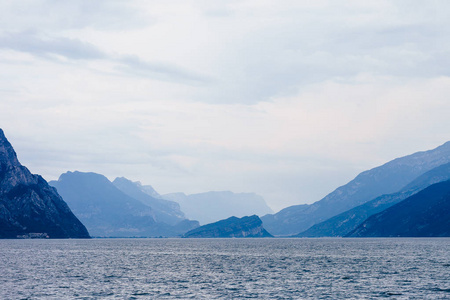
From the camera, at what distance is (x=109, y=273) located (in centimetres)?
12925

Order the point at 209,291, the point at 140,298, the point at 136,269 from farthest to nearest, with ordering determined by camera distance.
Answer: the point at 136,269, the point at 209,291, the point at 140,298

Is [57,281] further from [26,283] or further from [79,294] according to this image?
[79,294]

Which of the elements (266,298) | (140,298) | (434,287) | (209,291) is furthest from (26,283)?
(434,287)

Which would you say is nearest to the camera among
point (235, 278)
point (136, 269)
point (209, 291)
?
point (209, 291)

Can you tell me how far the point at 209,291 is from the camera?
3809 inches

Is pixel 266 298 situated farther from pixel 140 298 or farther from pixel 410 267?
pixel 410 267

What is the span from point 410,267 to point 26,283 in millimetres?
102523

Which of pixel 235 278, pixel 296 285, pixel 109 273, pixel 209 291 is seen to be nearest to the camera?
pixel 209 291

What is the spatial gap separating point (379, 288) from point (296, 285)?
54.3ft

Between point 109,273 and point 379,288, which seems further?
point 109,273

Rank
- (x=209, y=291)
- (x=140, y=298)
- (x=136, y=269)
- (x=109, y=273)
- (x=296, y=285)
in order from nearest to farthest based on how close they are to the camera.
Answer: (x=140, y=298), (x=209, y=291), (x=296, y=285), (x=109, y=273), (x=136, y=269)

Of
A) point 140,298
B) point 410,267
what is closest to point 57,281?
point 140,298

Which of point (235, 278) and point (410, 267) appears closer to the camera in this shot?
point (235, 278)

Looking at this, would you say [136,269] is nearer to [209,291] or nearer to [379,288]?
[209,291]
